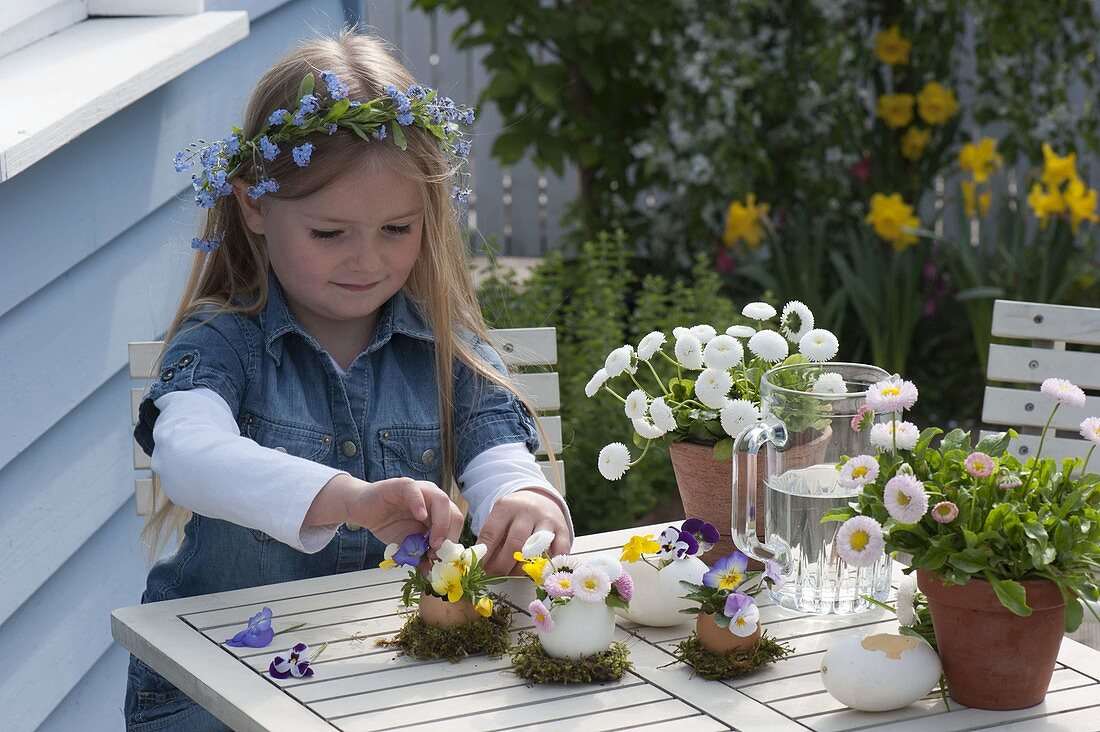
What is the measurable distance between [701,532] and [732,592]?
15 centimetres

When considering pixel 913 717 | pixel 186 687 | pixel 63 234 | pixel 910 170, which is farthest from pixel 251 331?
pixel 910 170

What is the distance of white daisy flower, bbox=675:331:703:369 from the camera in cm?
166

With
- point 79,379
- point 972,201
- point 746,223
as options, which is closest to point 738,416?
point 79,379

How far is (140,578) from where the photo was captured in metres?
2.67

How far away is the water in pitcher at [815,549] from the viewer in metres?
1.46

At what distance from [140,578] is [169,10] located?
1.08 metres

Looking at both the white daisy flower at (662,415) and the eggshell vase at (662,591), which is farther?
the white daisy flower at (662,415)

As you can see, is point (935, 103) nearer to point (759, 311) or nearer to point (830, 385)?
point (759, 311)

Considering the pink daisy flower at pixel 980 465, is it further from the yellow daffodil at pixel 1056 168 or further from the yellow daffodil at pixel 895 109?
the yellow daffodil at pixel 895 109

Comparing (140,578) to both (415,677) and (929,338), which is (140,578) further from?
(929,338)

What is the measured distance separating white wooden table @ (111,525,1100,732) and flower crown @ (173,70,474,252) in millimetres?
599

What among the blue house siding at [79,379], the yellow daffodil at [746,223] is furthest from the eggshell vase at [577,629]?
the yellow daffodil at [746,223]

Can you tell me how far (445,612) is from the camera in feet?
4.75

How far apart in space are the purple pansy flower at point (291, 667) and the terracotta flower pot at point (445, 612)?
→ 13 cm
